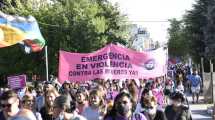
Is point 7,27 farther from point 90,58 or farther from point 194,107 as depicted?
point 194,107

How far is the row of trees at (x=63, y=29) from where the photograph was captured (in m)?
38.7

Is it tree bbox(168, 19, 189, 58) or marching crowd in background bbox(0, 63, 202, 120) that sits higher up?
marching crowd in background bbox(0, 63, 202, 120)

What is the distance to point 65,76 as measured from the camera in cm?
1552

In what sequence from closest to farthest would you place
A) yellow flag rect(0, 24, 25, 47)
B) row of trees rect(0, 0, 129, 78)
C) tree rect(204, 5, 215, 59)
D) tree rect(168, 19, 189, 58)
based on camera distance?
yellow flag rect(0, 24, 25, 47)
row of trees rect(0, 0, 129, 78)
tree rect(204, 5, 215, 59)
tree rect(168, 19, 189, 58)

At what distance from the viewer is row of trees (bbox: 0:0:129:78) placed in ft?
127

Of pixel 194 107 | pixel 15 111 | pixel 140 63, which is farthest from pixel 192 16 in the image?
pixel 15 111

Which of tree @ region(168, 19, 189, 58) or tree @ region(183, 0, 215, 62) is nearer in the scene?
tree @ region(183, 0, 215, 62)

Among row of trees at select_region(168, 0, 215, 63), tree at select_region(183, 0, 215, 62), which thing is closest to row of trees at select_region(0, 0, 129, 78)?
row of trees at select_region(168, 0, 215, 63)

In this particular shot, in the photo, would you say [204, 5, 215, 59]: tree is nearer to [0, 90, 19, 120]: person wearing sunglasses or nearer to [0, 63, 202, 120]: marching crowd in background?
[0, 63, 202, 120]: marching crowd in background

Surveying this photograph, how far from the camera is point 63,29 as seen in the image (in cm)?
3991

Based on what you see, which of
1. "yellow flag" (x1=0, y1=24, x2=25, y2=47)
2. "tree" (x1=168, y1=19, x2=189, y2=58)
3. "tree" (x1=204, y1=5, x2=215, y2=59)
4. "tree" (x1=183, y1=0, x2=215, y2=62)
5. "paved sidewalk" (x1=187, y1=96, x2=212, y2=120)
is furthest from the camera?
"tree" (x1=168, y1=19, x2=189, y2=58)

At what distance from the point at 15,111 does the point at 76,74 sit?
867 centimetres

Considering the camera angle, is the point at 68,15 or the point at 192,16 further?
the point at 192,16

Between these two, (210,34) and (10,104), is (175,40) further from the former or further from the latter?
(10,104)
